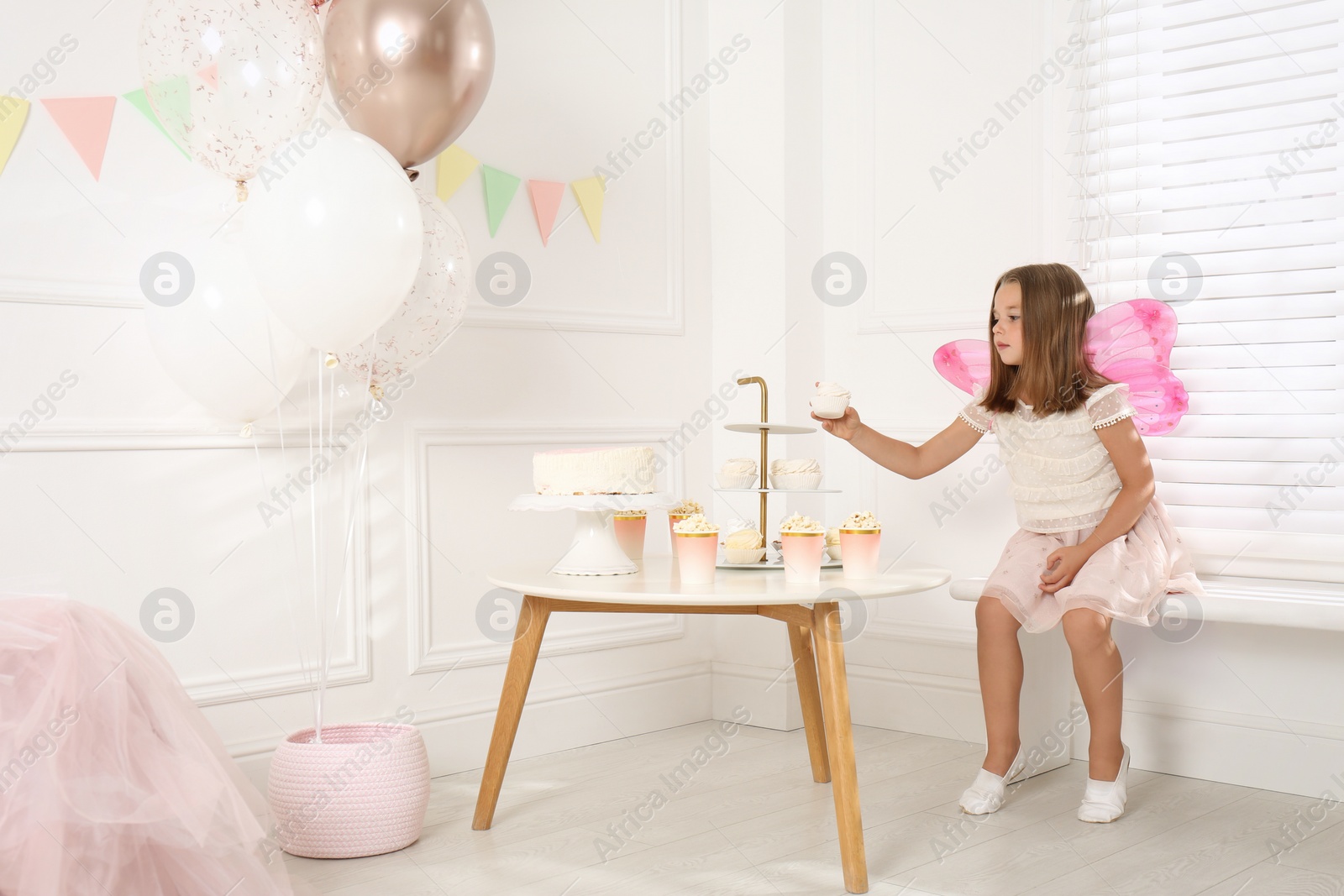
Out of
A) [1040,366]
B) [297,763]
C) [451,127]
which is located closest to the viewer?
[297,763]

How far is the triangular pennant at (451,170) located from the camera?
9.23 ft

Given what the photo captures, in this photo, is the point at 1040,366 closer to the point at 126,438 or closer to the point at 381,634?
the point at 381,634

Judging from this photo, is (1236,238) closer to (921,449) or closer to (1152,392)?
(1152,392)

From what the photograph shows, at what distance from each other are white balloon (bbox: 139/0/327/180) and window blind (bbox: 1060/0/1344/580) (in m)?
1.96

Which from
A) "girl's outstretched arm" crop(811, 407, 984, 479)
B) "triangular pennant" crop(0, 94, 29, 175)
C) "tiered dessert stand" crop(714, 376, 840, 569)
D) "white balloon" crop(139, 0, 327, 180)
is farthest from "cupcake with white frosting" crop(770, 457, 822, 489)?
"triangular pennant" crop(0, 94, 29, 175)

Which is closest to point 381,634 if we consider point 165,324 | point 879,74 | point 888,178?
point 165,324

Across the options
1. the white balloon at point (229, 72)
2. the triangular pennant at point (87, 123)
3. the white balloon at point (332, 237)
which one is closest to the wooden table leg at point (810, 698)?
the white balloon at point (332, 237)

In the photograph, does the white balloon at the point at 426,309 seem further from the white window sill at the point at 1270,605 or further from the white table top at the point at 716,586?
the white window sill at the point at 1270,605

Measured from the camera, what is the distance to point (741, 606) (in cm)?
217

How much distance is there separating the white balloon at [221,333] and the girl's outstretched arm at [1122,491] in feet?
5.62

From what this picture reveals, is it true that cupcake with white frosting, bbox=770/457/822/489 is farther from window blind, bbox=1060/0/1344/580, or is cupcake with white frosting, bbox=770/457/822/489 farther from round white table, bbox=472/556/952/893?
window blind, bbox=1060/0/1344/580

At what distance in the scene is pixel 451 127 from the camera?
2.34m

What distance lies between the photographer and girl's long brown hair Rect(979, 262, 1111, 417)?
8.27 feet

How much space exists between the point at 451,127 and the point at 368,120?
0.59 feet
